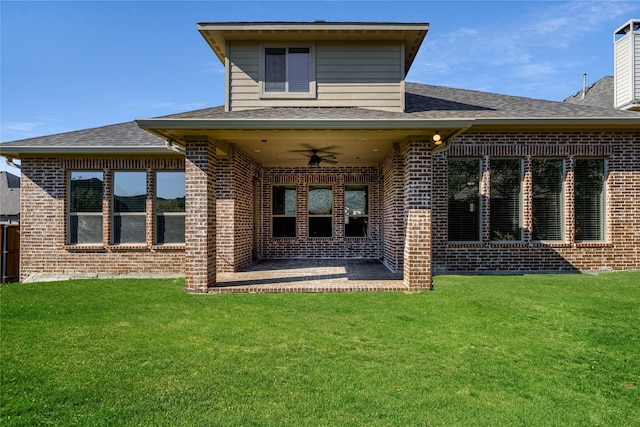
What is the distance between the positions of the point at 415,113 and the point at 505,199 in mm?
3191

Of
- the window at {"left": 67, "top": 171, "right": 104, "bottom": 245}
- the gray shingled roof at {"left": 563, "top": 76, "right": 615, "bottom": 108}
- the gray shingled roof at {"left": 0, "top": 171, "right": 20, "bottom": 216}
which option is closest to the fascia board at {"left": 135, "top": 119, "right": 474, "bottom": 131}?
Result: the window at {"left": 67, "top": 171, "right": 104, "bottom": 245}

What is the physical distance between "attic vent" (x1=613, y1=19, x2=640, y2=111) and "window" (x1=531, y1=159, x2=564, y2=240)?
540 centimetres

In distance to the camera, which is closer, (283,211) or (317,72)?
(317,72)

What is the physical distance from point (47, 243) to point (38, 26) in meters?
5.13

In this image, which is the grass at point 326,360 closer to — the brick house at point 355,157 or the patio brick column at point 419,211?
the patio brick column at point 419,211

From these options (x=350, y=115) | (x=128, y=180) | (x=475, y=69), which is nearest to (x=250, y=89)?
(x=350, y=115)

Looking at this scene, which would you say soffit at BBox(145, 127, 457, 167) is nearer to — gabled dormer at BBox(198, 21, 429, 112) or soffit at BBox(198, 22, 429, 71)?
gabled dormer at BBox(198, 21, 429, 112)

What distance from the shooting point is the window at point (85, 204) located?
9.43m

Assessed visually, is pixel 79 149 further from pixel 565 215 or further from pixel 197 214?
pixel 565 215

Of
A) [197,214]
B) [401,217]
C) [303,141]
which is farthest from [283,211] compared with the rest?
[197,214]

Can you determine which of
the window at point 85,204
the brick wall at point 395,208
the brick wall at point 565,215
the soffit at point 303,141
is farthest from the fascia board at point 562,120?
the window at point 85,204

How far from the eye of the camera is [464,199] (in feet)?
28.9

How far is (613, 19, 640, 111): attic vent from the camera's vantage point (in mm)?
11398

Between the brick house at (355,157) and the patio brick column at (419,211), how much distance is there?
154 millimetres
